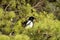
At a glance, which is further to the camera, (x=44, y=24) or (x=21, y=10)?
(x=21, y=10)

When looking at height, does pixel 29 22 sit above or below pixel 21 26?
below

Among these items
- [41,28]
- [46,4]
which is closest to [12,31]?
[41,28]

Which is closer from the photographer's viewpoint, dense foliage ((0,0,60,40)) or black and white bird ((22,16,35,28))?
dense foliage ((0,0,60,40))

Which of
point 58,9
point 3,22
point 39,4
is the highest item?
point 3,22

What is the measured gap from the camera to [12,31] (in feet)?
8.06

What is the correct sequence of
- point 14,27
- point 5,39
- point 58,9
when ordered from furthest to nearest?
point 58,9 < point 14,27 < point 5,39

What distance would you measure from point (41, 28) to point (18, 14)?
807 mm

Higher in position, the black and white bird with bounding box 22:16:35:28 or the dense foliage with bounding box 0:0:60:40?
the dense foliage with bounding box 0:0:60:40

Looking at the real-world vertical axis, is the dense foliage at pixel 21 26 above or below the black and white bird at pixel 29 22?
above

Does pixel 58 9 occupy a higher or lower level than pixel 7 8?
lower

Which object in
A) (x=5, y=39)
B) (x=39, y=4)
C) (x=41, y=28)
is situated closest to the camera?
(x=5, y=39)

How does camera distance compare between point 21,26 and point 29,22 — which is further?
point 29,22

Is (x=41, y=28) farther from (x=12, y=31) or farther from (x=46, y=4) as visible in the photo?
(x=46, y=4)

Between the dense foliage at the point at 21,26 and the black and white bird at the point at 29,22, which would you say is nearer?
the dense foliage at the point at 21,26
